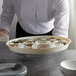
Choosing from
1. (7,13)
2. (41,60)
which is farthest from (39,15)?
(41,60)

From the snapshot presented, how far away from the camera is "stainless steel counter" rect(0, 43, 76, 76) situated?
75cm

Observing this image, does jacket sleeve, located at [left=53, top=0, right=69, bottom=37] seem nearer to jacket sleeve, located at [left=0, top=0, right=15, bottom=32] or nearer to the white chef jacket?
the white chef jacket

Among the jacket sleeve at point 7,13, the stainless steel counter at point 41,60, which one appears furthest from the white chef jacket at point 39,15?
the stainless steel counter at point 41,60

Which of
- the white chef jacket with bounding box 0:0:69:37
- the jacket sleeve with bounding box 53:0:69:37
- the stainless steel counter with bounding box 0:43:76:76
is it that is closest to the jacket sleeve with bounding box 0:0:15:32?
the white chef jacket with bounding box 0:0:69:37

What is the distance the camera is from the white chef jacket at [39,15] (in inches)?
56.6

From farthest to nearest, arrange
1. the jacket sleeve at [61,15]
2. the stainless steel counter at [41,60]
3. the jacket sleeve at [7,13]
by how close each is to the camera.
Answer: the jacket sleeve at [7,13]
the jacket sleeve at [61,15]
the stainless steel counter at [41,60]

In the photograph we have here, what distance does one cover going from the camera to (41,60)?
2.93 ft

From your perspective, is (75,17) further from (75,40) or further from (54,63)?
(54,63)

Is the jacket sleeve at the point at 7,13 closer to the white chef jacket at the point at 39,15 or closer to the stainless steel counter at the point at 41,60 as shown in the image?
the white chef jacket at the point at 39,15

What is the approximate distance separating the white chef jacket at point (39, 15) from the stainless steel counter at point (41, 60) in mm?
421

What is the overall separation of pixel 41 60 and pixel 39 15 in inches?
26.2

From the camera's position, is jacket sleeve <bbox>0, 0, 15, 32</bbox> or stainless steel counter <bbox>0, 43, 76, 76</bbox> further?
jacket sleeve <bbox>0, 0, 15, 32</bbox>

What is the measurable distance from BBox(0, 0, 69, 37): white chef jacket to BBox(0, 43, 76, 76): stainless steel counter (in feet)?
1.38

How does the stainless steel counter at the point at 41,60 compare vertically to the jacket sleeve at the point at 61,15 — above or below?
below
